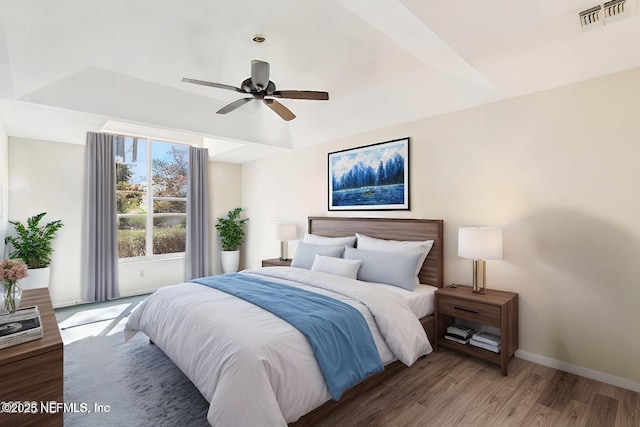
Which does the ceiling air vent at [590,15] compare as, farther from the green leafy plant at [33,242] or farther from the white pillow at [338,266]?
the green leafy plant at [33,242]

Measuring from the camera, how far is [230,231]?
19.3 feet

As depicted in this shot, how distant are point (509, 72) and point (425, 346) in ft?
7.74

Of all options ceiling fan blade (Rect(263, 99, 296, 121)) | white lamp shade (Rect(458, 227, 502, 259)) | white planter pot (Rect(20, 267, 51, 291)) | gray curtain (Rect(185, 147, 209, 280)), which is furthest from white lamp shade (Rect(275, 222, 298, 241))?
white planter pot (Rect(20, 267, 51, 291))

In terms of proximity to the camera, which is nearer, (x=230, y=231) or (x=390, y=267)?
(x=390, y=267)

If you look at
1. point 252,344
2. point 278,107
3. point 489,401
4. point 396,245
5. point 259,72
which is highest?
point 259,72

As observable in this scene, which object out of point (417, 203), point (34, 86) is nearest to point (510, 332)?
point (417, 203)

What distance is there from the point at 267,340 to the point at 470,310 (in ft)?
6.21

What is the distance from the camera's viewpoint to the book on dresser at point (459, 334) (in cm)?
289

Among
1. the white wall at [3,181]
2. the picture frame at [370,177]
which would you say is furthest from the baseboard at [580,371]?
the white wall at [3,181]

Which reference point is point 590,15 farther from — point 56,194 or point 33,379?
point 56,194

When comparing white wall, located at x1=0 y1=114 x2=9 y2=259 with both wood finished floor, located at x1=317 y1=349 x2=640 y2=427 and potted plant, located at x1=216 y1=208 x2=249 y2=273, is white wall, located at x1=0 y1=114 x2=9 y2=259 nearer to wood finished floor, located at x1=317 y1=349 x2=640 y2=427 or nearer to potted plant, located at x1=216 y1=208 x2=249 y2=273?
potted plant, located at x1=216 y1=208 x2=249 y2=273

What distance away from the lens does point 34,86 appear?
2838 millimetres

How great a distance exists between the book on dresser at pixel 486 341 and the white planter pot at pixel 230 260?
436cm

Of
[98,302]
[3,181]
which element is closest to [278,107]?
[3,181]
